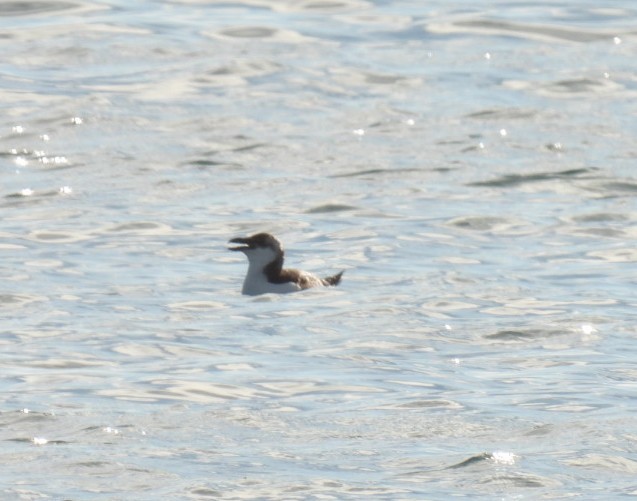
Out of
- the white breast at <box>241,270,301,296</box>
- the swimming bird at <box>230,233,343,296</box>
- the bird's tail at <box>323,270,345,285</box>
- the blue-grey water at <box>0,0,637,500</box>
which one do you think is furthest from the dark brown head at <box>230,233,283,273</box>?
the bird's tail at <box>323,270,345,285</box>

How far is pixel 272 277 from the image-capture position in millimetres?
18172

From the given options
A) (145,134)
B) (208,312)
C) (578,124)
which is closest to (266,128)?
(145,134)

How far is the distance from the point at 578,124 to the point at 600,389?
44.9ft

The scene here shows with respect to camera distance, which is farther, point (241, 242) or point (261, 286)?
point (241, 242)

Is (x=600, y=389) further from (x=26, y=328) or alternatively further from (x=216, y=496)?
(x=26, y=328)

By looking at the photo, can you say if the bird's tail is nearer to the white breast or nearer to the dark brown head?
the white breast

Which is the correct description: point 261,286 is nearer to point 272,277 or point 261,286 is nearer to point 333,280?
point 272,277

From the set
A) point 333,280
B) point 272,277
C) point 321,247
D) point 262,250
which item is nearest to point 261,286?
point 272,277

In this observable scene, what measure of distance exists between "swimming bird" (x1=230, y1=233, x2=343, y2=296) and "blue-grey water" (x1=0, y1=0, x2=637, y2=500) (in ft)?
0.66

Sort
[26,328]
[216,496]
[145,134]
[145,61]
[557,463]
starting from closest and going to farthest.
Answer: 1. [216,496]
2. [557,463]
3. [26,328]
4. [145,134]
5. [145,61]

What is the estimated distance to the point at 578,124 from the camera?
27.0 metres

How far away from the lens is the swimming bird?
18.1 meters

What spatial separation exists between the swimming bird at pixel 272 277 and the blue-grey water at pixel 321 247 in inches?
7.9

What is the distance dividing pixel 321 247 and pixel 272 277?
2.56 m
